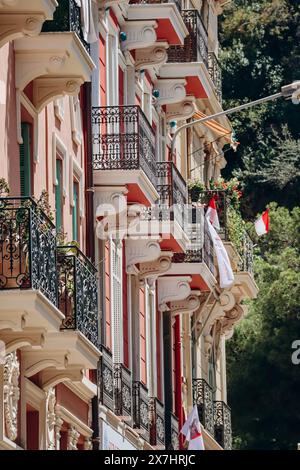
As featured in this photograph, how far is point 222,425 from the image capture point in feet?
163

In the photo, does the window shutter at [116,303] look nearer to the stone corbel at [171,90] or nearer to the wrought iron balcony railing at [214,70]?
the stone corbel at [171,90]

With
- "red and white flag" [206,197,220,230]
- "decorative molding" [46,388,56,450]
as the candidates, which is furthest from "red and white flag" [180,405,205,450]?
"decorative molding" [46,388,56,450]

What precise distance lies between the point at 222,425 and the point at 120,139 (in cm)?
1473

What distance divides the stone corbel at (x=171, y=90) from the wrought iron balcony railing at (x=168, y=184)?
308cm

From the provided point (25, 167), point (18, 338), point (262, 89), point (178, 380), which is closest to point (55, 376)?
point (25, 167)

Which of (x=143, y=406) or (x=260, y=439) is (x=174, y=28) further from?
(x=260, y=439)

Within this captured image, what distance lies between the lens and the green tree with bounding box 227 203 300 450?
7206cm

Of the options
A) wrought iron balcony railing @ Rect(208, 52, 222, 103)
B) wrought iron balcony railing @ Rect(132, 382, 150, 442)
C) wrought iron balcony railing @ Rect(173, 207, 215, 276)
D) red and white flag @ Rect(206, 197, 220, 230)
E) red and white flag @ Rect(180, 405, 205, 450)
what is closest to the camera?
wrought iron balcony railing @ Rect(132, 382, 150, 442)

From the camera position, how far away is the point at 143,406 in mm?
39344

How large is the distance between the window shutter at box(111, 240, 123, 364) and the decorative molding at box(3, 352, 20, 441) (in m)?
8.02

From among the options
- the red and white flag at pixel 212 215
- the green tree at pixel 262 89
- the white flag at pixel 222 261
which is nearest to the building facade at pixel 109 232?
the red and white flag at pixel 212 215

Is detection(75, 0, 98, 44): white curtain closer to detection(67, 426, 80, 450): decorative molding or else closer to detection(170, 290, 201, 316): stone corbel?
detection(67, 426, 80, 450): decorative molding

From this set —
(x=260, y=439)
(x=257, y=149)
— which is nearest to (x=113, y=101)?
(x=260, y=439)

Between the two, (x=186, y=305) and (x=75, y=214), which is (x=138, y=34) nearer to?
(x=75, y=214)
